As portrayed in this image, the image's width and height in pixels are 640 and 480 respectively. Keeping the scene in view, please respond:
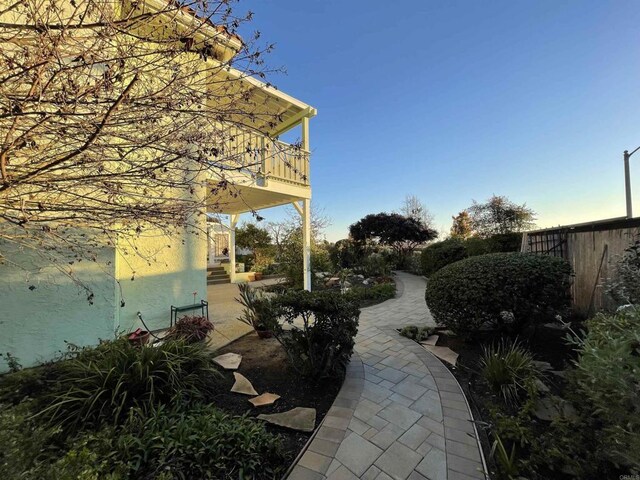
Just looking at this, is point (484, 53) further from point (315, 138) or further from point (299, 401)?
point (299, 401)

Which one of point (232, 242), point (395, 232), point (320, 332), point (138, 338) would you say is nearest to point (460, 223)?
point (395, 232)

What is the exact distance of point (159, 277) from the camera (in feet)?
15.4

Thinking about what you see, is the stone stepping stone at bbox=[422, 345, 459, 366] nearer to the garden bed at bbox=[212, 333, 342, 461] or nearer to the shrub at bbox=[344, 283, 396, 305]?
the garden bed at bbox=[212, 333, 342, 461]

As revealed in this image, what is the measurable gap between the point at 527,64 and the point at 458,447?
7251mm

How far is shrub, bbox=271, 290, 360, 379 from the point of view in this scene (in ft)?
9.61

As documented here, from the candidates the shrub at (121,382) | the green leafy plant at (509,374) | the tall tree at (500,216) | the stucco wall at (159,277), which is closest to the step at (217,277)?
the stucco wall at (159,277)

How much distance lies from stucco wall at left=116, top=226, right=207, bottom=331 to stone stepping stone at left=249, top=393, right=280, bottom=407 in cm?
251

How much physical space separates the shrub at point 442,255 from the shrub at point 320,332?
922 cm

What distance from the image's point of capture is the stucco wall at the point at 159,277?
4.32 m

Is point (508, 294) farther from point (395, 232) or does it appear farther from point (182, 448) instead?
point (395, 232)

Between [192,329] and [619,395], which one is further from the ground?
[619,395]

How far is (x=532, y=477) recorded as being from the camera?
1.71 meters

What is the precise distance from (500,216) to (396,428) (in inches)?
732

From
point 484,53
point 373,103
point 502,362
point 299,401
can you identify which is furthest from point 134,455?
point 373,103
